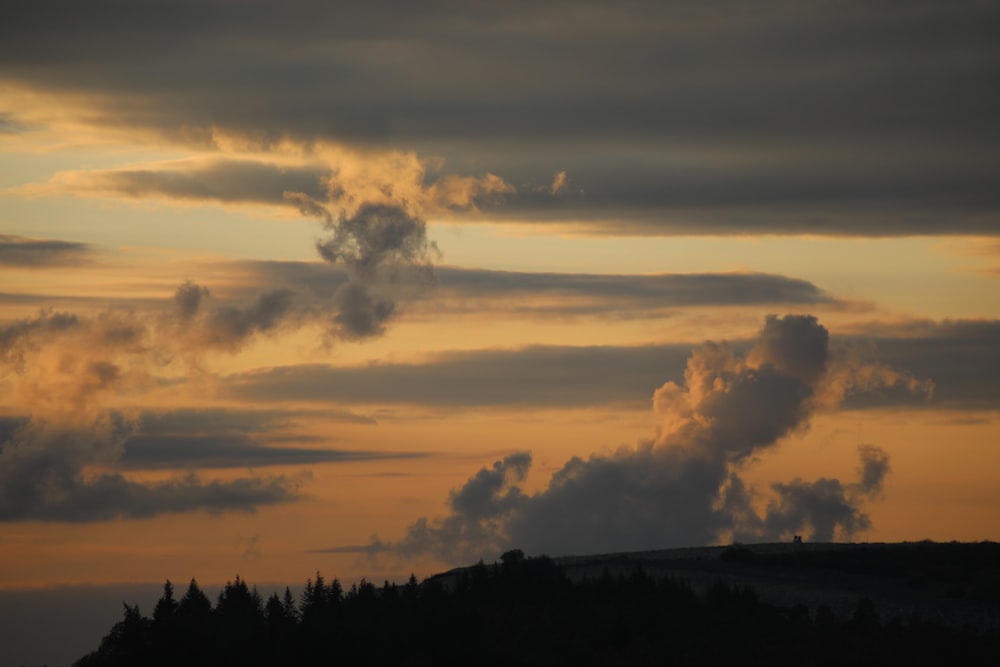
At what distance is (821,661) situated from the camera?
12262 cm

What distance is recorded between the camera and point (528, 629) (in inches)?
5408

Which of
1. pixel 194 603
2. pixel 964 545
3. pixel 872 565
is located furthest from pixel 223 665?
pixel 964 545

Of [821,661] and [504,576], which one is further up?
[504,576]

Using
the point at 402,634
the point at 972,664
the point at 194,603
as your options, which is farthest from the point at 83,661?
the point at 972,664

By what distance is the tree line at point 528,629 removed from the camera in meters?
126

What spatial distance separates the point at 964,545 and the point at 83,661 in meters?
95.8

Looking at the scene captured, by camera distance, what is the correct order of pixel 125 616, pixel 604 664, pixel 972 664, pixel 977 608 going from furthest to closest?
pixel 125 616, pixel 977 608, pixel 604 664, pixel 972 664

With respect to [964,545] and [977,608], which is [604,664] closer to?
[977,608]

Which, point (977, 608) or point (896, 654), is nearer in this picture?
point (896, 654)

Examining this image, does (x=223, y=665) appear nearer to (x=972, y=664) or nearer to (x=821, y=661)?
(x=821, y=661)

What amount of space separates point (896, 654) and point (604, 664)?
24.2m

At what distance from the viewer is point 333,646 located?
139375mm

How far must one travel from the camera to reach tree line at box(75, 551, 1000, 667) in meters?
126

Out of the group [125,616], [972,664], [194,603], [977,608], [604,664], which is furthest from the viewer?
[194,603]
